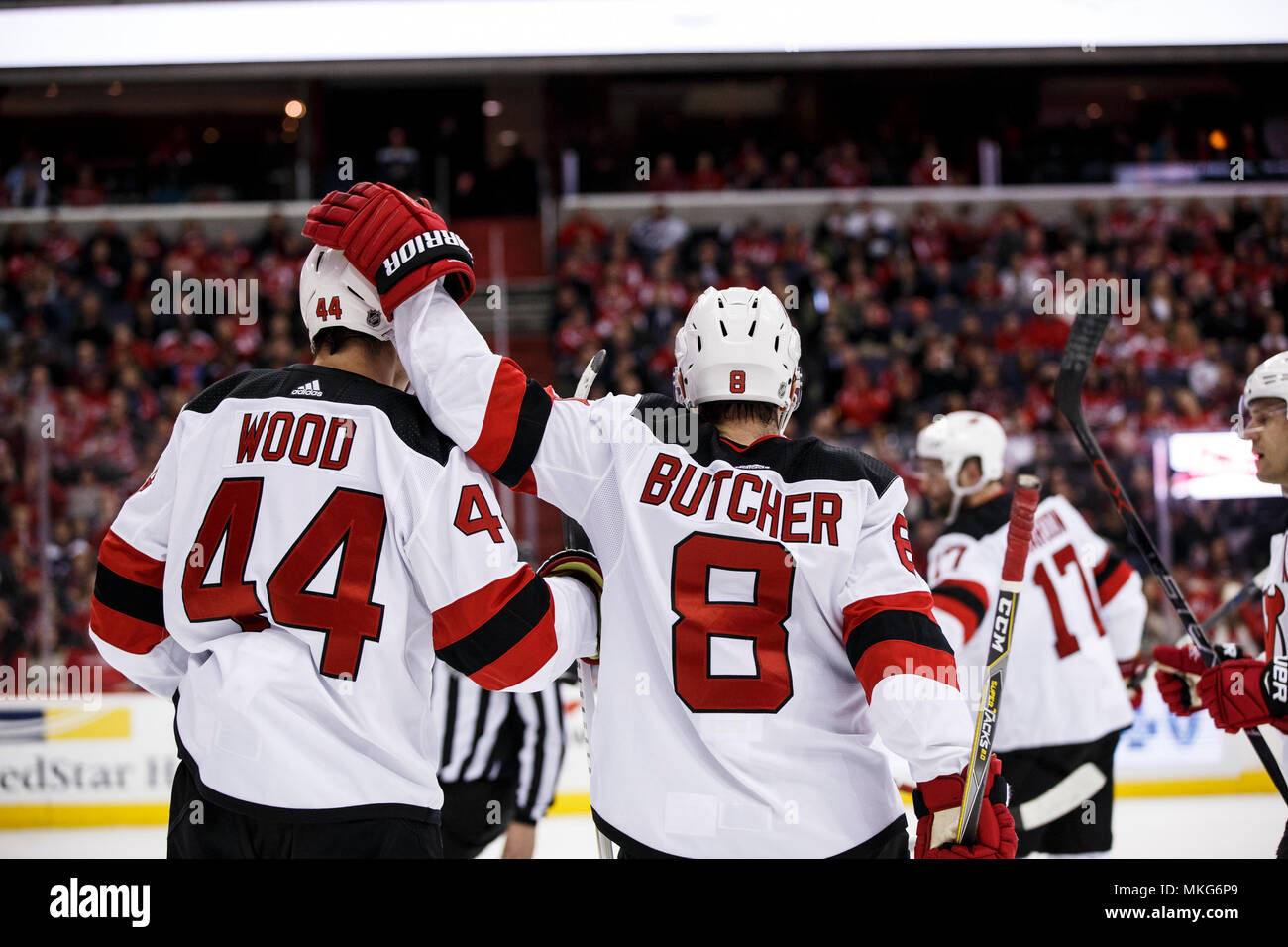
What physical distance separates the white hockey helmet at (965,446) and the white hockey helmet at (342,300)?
7.28ft

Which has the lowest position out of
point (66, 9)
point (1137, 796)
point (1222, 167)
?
point (1137, 796)

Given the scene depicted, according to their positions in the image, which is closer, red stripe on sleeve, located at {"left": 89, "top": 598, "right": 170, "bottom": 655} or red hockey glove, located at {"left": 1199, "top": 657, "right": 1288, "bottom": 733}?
red stripe on sleeve, located at {"left": 89, "top": 598, "right": 170, "bottom": 655}

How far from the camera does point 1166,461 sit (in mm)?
6348

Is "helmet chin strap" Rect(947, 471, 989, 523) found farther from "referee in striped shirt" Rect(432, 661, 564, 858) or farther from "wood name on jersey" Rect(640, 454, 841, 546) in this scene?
"wood name on jersey" Rect(640, 454, 841, 546)

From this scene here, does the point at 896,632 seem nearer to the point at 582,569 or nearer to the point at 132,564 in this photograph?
the point at 582,569

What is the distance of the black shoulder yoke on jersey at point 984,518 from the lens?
3646 mm

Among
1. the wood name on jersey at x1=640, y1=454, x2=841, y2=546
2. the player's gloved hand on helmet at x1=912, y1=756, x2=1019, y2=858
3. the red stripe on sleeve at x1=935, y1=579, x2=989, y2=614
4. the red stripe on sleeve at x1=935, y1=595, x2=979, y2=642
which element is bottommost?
the player's gloved hand on helmet at x1=912, y1=756, x2=1019, y2=858

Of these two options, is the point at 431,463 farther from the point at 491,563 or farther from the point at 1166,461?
the point at 1166,461

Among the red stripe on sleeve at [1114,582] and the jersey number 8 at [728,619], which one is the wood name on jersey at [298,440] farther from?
the red stripe on sleeve at [1114,582]

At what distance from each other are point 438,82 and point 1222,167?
6831 mm

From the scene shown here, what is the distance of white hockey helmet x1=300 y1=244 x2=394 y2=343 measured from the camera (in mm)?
2115
